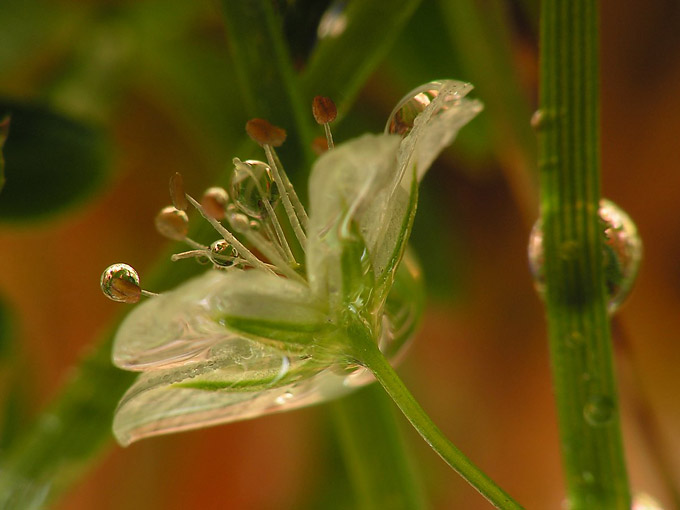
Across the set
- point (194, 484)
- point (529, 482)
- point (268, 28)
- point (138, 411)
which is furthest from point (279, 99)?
point (194, 484)

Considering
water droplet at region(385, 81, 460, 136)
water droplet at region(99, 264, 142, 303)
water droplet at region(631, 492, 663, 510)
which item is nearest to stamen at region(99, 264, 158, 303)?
water droplet at region(99, 264, 142, 303)

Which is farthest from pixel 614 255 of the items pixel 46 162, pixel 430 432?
pixel 46 162

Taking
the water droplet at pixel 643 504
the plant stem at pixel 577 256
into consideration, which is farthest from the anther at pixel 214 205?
the water droplet at pixel 643 504

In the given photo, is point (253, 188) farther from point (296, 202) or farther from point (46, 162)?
point (46, 162)

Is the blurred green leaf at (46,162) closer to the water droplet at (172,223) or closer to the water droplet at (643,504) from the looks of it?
the water droplet at (172,223)

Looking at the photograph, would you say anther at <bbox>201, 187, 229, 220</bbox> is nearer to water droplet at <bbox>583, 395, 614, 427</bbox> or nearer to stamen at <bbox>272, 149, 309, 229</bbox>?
stamen at <bbox>272, 149, 309, 229</bbox>
